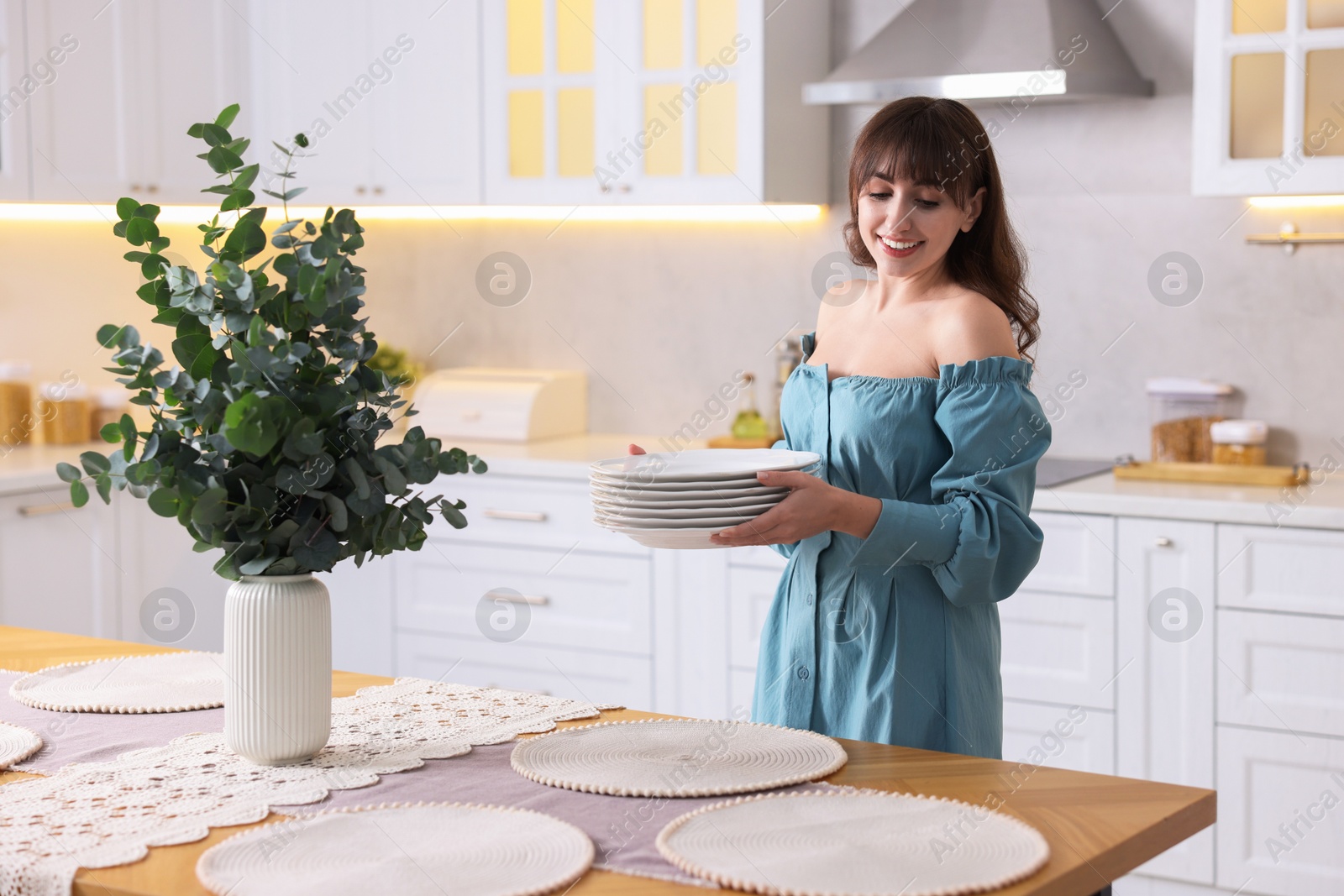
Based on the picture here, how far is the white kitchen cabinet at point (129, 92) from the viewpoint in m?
3.41

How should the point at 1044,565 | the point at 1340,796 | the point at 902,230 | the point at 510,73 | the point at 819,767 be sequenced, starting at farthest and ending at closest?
the point at 510,73, the point at 1044,565, the point at 1340,796, the point at 902,230, the point at 819,767

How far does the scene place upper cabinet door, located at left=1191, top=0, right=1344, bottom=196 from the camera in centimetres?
267

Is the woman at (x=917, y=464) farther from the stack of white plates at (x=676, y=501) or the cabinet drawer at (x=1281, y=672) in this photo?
the cabinet drawer at (x=1281, y=672)

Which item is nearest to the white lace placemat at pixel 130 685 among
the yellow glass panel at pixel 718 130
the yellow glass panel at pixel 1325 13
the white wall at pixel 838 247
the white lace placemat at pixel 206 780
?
the white lace placemat at pixel 206 780

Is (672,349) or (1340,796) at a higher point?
(672,349)

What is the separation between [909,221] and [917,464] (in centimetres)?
28

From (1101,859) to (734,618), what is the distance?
206 centimetres

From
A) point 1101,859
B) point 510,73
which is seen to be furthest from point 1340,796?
point 510,73

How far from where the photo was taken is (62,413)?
3629mm

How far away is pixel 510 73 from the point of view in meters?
3.51

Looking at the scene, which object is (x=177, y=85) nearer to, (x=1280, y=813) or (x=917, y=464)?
(x=917, y=464)

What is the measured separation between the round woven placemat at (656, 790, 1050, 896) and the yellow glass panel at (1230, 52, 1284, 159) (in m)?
2.04

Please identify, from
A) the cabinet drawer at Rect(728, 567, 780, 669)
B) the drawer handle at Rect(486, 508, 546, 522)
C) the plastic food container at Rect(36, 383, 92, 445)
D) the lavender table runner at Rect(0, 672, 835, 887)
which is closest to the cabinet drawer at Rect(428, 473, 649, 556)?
the drawer handle at Rect(486, 508, 546, 522)

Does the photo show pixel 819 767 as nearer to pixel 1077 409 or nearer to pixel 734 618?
pixel 734 618
